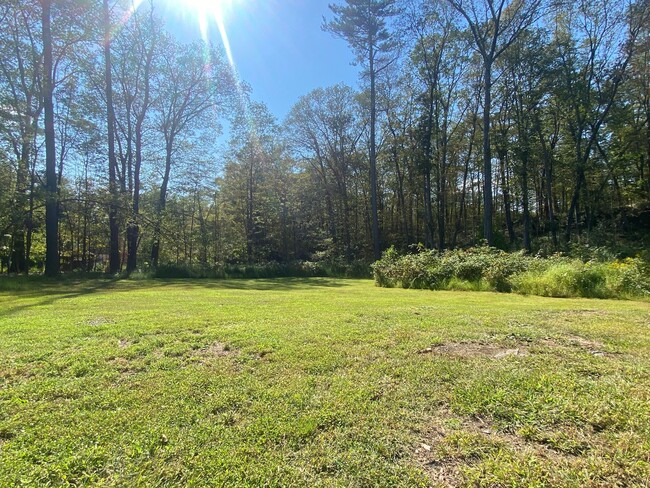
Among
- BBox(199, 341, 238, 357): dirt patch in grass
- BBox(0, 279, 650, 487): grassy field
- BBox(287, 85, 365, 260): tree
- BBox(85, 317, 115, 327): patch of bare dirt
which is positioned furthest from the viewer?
BBox(287, 85, 365, 260): tree

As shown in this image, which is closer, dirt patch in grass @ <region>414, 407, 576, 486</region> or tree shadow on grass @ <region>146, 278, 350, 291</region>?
dirt patch in grass @ <region>414, 407, 576, 486</region>

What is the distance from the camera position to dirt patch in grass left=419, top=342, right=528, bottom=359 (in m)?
2.91

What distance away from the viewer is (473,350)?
305 centimetres

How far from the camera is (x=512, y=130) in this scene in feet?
63.7

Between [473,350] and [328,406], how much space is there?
1.68m

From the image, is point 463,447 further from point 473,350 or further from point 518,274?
point 518,274

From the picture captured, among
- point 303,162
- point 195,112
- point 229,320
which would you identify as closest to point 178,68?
point 195,112

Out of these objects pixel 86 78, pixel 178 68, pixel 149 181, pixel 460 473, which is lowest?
pixel 460 473

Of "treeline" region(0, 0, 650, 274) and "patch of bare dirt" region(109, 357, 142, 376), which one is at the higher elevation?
"treeline" region(0, 0, 650, 274)

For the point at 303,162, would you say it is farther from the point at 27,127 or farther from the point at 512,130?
the point at 27,127

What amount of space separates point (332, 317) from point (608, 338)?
9.99ft

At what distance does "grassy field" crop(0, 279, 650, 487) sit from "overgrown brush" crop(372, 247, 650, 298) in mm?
3928

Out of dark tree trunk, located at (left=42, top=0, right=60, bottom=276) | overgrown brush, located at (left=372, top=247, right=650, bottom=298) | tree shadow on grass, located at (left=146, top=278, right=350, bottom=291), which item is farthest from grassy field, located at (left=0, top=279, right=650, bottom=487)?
dark tree trunk, located at (left=42, top=0, right=60, bottom=276)

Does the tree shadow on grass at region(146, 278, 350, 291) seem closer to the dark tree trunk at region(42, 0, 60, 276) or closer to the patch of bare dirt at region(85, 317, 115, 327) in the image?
the dark tree trunk at region(42, 0, 60, 276)
